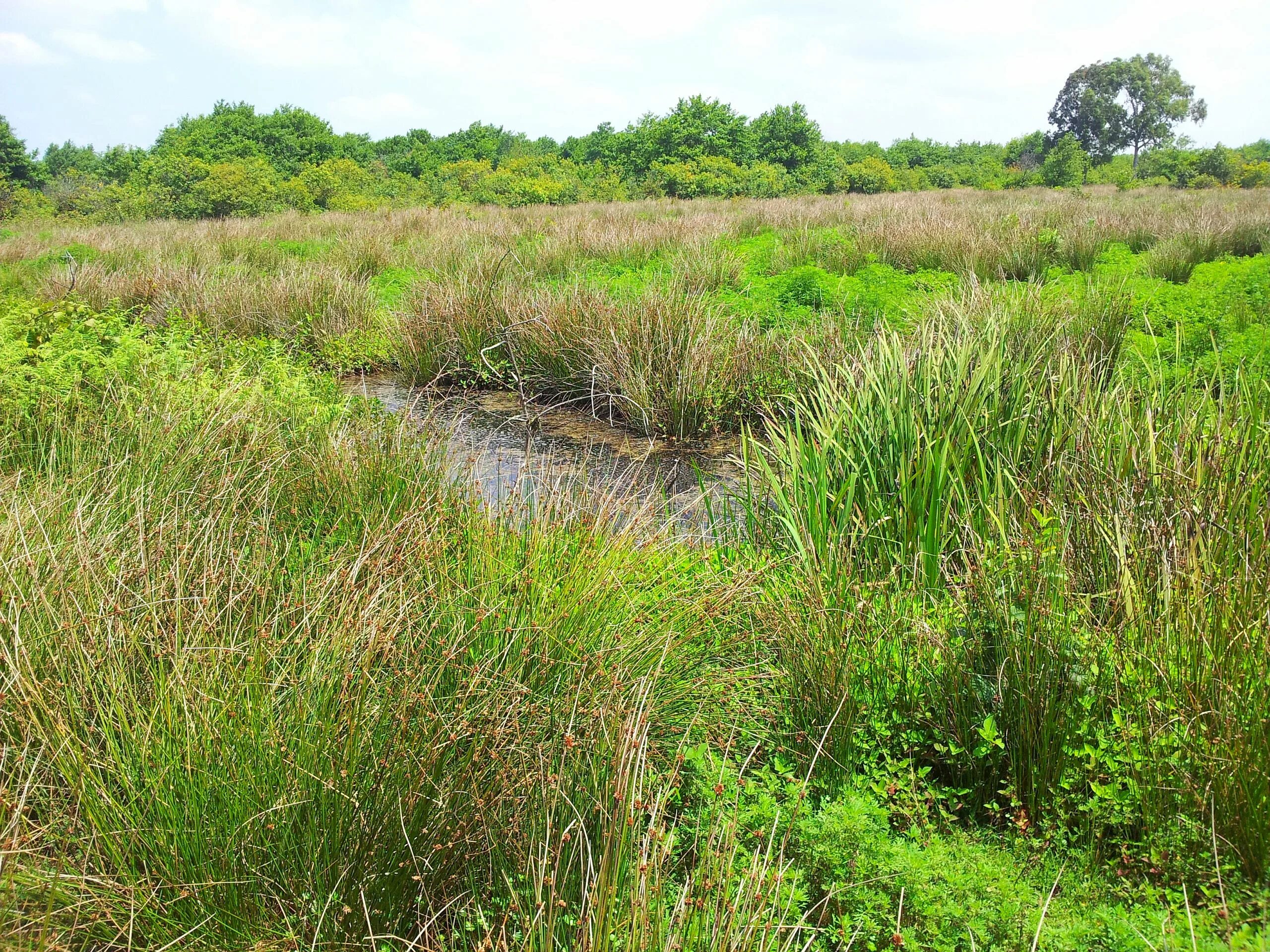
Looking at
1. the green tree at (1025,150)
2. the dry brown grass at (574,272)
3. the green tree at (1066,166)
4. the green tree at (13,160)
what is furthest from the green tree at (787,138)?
the green tree at (13,160)

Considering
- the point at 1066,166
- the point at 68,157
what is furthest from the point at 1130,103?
the point at 68,157

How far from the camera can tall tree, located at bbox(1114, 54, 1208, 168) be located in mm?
53188

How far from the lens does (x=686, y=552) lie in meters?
3.06

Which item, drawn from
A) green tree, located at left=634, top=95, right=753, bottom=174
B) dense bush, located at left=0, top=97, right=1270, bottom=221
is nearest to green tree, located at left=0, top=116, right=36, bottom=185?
dense bush, located at left=0, top=97, right=1270, bottom=221

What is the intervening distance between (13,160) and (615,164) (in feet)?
124

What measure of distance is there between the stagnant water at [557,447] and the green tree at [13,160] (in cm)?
5206

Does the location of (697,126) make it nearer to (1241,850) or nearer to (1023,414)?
(1023,414)

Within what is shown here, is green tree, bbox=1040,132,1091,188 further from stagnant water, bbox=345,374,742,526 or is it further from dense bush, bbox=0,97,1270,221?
stagnant water, bbox=345,374,742,526

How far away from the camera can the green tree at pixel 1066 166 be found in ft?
98.5

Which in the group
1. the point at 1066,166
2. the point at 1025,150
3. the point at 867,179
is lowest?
the point at 1066,166

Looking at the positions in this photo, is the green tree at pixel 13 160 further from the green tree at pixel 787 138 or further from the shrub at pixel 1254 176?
the shrub at pixel 1254 176

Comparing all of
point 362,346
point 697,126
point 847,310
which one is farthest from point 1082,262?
point 697,126

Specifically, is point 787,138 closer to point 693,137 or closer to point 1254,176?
point 693,137

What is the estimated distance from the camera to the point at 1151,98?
53406 millimetres
